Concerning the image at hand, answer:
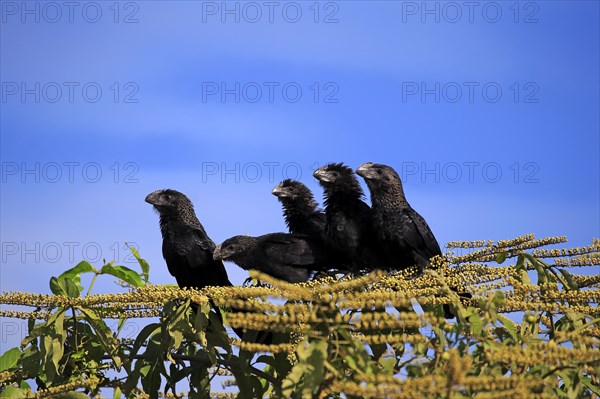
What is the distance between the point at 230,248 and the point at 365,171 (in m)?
1.18

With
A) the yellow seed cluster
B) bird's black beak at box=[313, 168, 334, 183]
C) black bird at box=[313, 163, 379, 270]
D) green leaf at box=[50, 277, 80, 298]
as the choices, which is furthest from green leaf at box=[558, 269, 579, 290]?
green leaf at box=[50, 277, 80, 298]

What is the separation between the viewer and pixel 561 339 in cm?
300

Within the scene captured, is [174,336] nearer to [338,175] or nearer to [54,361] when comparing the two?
[54,361]

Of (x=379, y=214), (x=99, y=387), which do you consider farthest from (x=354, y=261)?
(x=99, y=387)

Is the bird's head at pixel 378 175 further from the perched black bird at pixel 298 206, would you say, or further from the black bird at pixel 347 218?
the perched black bird at pixel 298 206

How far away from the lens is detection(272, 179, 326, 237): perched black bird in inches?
238

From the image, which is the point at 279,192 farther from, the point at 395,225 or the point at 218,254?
the point at 395,225

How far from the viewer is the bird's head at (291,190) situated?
6043 millimetres

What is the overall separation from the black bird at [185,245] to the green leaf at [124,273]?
0.46 meters

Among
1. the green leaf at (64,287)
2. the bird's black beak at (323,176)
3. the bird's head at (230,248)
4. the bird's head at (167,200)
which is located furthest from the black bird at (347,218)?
the green leaf at (64,287)

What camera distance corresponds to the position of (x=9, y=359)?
18.4 ft

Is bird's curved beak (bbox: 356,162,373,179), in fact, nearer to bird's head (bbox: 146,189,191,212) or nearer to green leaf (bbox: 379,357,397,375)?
bird's head (bbox: 146,189,191,212)

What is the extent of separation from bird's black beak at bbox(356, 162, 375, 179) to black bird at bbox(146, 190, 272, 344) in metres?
1.45

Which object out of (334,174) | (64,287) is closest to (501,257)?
(334,174)
